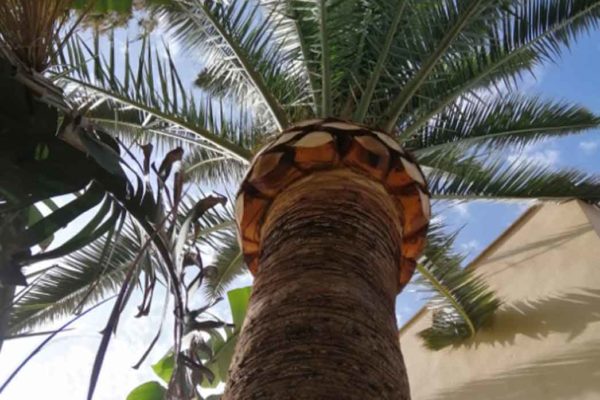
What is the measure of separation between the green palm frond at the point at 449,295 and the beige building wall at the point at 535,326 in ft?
0.43

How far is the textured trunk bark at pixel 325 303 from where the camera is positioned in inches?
77.4

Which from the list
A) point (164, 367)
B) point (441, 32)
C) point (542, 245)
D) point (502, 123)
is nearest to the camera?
point (441, 32)

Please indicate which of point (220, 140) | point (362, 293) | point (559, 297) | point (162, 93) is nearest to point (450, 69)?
point (220, 140)

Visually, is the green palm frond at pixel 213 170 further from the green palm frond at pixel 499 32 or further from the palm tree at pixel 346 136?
the green palm frond at pixel 499 32

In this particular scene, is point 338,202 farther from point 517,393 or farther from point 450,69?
point 517,393

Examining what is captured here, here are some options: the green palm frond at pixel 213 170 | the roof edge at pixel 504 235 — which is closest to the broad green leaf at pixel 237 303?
the green palm frond at pixel 213 170

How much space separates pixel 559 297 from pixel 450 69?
270 centimetres

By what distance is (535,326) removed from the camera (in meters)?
6.77

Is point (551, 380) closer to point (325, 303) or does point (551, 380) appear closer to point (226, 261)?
point (226, 261)

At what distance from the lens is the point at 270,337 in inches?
84.9

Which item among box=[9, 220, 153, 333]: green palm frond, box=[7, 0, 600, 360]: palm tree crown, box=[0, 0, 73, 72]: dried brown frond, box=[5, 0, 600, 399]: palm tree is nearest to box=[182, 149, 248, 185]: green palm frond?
box=[5, 0, 600, 399]: palm tree

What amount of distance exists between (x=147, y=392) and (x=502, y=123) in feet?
12.1

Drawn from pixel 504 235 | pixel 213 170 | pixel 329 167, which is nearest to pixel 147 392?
pixel 213 170

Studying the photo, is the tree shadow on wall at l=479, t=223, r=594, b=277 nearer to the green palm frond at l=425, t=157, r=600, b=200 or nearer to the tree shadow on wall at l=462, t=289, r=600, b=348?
the tree shadow on wall at l=462, t=289, r=600, b=348
